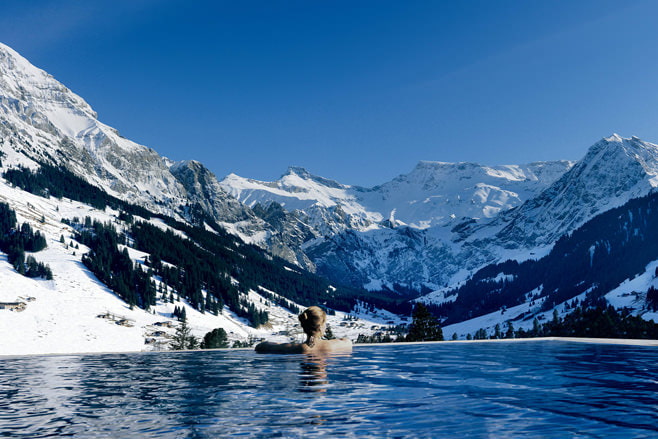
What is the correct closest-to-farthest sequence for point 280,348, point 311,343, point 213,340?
point 311,343
point 280,348
point 213,340

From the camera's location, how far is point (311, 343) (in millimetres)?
46250

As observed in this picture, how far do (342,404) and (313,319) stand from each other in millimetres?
25829

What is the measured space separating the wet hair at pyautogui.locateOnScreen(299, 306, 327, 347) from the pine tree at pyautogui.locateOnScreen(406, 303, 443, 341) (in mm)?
68554

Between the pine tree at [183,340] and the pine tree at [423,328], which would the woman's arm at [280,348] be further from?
the pine tree at [183,340]

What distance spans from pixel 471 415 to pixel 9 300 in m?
214

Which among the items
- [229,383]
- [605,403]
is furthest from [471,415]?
[229,383]

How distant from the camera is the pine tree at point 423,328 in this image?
10962cm

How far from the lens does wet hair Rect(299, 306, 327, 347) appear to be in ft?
142

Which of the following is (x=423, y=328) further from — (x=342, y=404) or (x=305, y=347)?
(x=342, y=404)

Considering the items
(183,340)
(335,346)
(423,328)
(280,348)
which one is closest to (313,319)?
(280,348)

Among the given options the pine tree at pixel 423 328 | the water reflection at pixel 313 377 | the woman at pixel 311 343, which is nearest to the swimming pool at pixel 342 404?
the water reflection at pixel 313 377

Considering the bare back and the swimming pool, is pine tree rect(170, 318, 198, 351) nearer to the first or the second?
the bare back

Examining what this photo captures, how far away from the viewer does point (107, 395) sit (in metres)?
21.4

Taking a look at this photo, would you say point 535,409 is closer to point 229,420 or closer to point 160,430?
point 229,420
